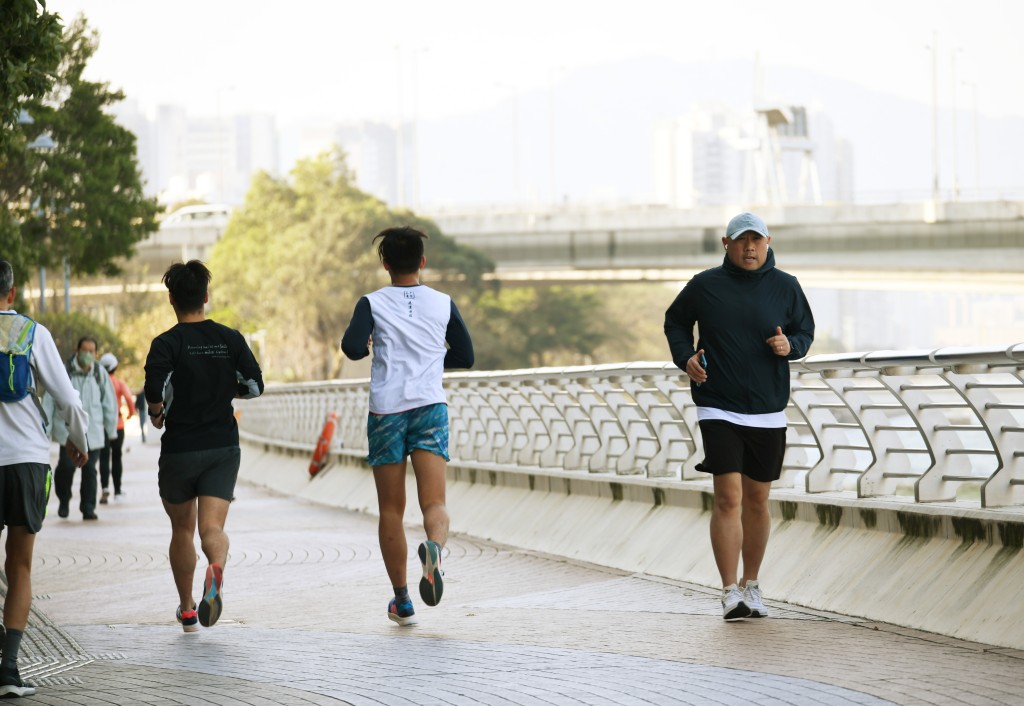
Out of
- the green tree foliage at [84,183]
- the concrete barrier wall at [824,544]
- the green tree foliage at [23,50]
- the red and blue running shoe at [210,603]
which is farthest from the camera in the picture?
the green tree foliage at [84,183]

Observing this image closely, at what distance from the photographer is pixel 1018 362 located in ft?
26.0

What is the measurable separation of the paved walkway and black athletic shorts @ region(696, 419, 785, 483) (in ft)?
2.31

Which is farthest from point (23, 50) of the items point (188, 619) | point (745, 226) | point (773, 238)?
point (773, 238)

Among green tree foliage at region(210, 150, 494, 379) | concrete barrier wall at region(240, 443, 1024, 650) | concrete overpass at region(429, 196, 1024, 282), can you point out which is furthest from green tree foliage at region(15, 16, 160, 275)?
green tree foliage at region(210, 150, 494, 379)

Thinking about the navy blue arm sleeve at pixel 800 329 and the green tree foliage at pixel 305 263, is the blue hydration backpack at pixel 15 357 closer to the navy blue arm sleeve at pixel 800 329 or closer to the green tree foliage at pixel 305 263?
the navy blue arm sleeve at pixel 800 329

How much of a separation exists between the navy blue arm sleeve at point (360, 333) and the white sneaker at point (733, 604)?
6.48ft

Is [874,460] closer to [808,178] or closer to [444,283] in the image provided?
[444,283]

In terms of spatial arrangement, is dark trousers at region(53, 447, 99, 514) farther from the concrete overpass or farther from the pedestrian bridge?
the concrete overpass

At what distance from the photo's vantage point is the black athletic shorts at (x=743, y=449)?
27.8ft

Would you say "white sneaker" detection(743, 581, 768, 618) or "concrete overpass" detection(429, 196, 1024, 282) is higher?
"concrete overpass" detection(429, 196, 1024, 282)

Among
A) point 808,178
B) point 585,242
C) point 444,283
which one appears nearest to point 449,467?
point 585,242

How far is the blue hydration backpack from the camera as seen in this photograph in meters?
7.23

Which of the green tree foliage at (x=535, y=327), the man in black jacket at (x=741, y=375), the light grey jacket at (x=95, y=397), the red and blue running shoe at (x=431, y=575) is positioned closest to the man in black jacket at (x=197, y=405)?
the red and blue running shoe at (x=431, y=575)

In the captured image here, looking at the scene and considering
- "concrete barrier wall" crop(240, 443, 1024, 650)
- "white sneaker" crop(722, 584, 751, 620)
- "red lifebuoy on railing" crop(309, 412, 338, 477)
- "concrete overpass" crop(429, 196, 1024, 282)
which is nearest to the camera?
"concrete barrier wall" crop(240, 443, 1024, 650)
